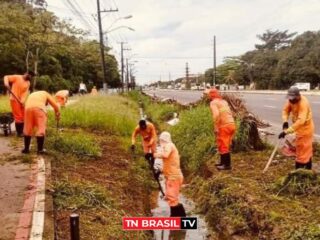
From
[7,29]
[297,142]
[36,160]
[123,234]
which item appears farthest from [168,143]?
[7,29]

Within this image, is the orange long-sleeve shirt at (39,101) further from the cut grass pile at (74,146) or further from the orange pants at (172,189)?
the orange pants at (172,189)

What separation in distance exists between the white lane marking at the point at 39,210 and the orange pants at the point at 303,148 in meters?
4.45

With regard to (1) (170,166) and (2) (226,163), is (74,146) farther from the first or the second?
(1) (170,166)

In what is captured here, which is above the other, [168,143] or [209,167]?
[168,143]

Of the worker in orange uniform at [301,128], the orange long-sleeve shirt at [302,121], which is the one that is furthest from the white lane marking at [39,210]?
the orange long-sleeve shirt at [302,121]

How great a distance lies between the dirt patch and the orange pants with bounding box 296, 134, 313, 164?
9.79 ft

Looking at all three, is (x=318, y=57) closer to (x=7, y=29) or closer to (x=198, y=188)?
(x=7, y=29)

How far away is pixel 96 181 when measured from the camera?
30.1 feet

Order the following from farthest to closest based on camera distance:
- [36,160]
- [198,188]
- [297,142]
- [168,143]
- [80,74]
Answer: [80,74] → [198,188] → [36,160] → [297,142] → [168,143]

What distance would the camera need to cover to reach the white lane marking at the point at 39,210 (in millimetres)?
5490

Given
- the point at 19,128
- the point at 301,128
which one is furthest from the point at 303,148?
the point at 19,128

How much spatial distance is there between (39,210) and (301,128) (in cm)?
473

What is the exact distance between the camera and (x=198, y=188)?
11.3 meters

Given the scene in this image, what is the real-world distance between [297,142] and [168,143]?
8.10ft
